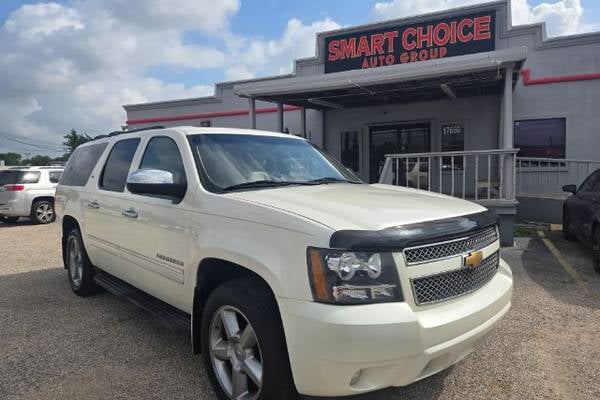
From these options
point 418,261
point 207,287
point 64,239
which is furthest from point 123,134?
point 418,261

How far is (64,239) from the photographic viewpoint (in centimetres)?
582

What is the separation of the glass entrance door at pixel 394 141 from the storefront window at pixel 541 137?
2.50 meters

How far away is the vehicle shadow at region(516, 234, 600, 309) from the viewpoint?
528 centimetres

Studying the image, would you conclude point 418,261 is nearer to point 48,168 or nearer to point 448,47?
point 448,47

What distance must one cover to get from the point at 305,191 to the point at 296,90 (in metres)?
8.49

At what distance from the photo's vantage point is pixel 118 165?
4.61 m

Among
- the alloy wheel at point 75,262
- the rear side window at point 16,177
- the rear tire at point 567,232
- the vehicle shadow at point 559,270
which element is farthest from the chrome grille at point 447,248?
the rear side window at point 16,177

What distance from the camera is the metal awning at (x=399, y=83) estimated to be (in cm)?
938

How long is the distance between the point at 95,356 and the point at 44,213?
442 inches

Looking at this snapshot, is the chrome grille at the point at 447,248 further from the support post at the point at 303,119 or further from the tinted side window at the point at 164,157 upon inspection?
the support post at the point at 303,119

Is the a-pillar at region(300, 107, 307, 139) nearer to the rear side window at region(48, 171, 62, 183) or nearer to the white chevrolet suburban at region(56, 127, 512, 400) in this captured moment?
the rear side window at region(48, 171, 62, 183)

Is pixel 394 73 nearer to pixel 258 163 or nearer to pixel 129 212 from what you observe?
pixel 258 163

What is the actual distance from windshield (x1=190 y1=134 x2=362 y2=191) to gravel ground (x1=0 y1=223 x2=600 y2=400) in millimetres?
1489

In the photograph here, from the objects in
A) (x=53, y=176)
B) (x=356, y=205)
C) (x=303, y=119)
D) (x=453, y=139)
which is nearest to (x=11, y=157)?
(x=53, y=176)
